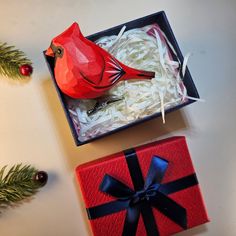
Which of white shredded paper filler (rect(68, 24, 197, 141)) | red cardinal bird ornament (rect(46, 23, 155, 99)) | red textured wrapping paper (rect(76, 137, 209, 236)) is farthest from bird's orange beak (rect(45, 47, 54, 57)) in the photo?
red textured wrapping paper (rect(76, 137, 209, 236))

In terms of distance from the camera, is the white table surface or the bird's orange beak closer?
the bird's orange beak

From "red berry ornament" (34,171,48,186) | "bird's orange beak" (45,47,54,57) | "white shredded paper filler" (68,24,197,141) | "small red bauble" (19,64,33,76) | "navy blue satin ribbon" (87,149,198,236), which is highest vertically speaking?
"small red bauble" (19,64,33,76)

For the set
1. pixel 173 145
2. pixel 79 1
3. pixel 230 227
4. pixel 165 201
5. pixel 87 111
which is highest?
pixel 79 1

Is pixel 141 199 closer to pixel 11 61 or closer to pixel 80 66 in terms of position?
pixel 80 66

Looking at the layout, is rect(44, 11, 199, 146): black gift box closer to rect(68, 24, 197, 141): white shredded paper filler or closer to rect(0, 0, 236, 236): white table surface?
rect(68, 24, 197, 141): white shredded paper filler

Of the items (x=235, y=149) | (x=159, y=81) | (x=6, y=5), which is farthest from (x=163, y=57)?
(x=6, y=5)

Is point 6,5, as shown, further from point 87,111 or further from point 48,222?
point 48,222
